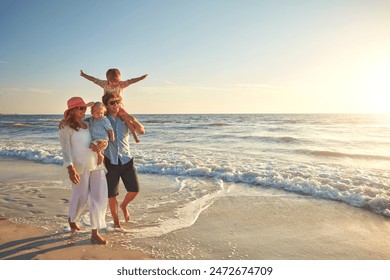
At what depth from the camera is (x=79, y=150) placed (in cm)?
358

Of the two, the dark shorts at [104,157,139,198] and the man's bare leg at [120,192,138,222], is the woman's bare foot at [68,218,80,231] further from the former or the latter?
the man's bare leg at [120,192,138,222]

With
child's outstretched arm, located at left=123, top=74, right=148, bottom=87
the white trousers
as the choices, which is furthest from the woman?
child's outstretched arm, located at left=123, top=74, right=148, bottom=87

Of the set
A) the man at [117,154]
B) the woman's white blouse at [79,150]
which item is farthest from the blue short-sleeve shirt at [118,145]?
the woman's white blouse at [79,150]

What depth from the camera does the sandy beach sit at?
3564 millimetres

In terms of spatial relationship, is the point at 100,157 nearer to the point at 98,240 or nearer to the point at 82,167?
the point at 82,167

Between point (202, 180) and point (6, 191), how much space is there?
13.3ft

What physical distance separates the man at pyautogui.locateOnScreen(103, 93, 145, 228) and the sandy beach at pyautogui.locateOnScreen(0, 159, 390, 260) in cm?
62

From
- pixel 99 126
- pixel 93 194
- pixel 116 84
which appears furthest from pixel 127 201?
pixel 116 84

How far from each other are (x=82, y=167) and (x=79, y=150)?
21 cm
